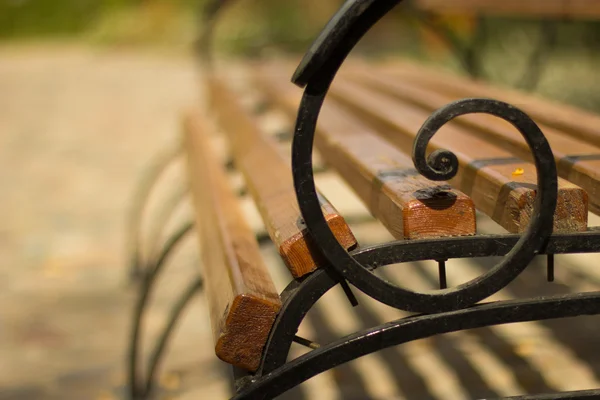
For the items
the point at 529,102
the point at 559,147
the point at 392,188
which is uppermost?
the point at 529,102

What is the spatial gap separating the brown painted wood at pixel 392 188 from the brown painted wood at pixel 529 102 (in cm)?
38

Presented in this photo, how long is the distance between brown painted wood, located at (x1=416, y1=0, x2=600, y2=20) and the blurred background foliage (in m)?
Result: 0.18

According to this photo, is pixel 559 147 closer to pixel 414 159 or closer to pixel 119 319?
pixel 414 159

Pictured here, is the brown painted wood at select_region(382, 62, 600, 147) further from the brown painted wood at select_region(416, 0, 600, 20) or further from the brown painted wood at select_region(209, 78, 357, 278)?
the brown painted wood at select_region(209, 78, 357, 278)

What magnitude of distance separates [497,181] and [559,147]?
0.29m

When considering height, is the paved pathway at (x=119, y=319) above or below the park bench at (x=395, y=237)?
above

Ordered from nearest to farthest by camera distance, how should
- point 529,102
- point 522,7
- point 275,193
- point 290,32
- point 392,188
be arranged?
point 392,188, point 275,193, point 529,102, point 522,7, point 290,32

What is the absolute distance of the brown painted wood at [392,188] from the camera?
117 cm

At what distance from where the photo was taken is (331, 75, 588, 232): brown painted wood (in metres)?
1.20

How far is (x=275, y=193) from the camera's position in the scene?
1466mm

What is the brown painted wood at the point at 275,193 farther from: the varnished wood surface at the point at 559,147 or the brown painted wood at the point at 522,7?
the brown painted wood at the point at 522,7

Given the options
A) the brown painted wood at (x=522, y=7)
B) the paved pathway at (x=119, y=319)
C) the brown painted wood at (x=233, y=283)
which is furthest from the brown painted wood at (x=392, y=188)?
the brown painted wood at (x=522, y=7)

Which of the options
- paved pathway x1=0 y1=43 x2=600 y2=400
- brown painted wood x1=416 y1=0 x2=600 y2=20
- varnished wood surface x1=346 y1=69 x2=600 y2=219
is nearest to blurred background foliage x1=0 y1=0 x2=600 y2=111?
brown painted wood x1=416 y1=0 x2=600 y2=20

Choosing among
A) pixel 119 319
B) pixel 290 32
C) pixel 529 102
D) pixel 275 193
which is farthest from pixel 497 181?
pixel 290 32
